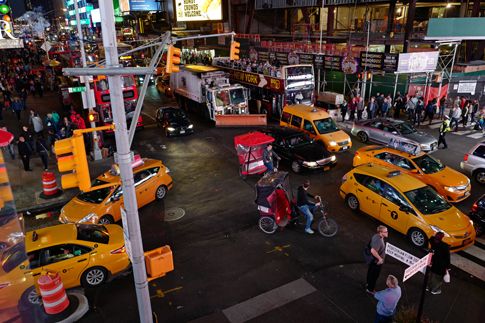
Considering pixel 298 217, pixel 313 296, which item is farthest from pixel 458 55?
pixel 313 296

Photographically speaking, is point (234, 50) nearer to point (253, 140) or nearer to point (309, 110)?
point (253, 140)

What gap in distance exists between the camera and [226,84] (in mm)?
25828

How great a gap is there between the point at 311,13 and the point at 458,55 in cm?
1800

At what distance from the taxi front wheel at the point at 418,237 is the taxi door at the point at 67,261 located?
8.84 meters

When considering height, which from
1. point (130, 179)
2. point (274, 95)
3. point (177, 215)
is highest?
point (130, 179)

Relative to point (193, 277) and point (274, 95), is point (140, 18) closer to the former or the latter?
point (274, 95)

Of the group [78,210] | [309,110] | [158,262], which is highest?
[158,262]

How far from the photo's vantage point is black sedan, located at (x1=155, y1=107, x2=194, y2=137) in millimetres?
22617

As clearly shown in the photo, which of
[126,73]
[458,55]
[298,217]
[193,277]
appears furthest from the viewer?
[458,55]

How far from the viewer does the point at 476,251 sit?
10758mm

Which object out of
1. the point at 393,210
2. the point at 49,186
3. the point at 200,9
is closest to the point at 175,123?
the point at 49,186

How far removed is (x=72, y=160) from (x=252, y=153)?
10.7 meters

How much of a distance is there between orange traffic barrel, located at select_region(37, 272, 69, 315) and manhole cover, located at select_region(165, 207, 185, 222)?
4.86 m

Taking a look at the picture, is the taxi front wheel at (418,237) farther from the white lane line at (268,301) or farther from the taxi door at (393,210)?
the white lane line at (268,301)
